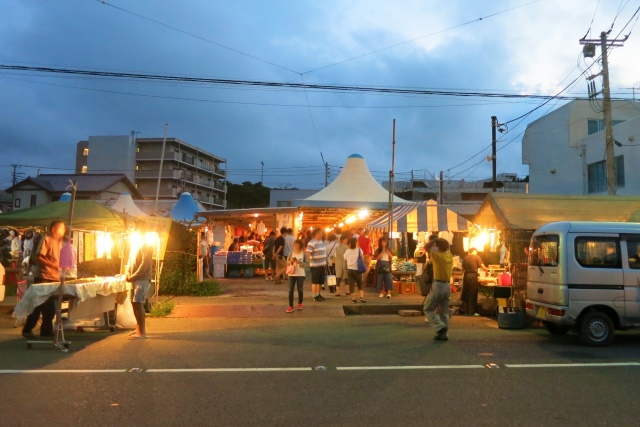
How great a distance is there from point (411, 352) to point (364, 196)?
1507 centimetres

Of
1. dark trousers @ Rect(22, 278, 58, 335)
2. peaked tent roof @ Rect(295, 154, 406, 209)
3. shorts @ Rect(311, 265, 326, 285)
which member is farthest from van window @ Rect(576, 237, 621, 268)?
peaked tent roof @ Rect(295, 154, 406, 209)

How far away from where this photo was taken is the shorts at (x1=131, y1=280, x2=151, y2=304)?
9.16 m

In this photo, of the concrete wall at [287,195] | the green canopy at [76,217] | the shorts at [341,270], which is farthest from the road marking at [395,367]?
the concrete wall at [287,195]

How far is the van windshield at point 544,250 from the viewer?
9242 mm

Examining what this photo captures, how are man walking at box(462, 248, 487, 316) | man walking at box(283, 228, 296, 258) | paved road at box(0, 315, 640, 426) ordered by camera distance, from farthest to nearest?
man walking at box(283, 228, 296, 258)
man walking at box(462, 248, 487, 316)
paved road at box(0, 315, 640, 426)

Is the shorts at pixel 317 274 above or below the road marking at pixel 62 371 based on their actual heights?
above

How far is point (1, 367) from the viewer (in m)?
6.90

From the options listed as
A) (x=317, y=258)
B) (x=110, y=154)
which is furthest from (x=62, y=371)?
(x=110, y=154)

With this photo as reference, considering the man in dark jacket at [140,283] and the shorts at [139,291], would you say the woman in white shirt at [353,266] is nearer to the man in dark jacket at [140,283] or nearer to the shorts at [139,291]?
the man in dark jacket at [140,283]

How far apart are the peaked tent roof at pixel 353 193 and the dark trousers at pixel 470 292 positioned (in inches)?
359

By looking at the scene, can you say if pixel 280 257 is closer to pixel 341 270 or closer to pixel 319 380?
pixel 341 270

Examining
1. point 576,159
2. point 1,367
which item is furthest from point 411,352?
point 576,159

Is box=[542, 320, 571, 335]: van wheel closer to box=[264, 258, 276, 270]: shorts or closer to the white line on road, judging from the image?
the white line on road

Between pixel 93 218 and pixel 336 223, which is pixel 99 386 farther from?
pixel 336 223
